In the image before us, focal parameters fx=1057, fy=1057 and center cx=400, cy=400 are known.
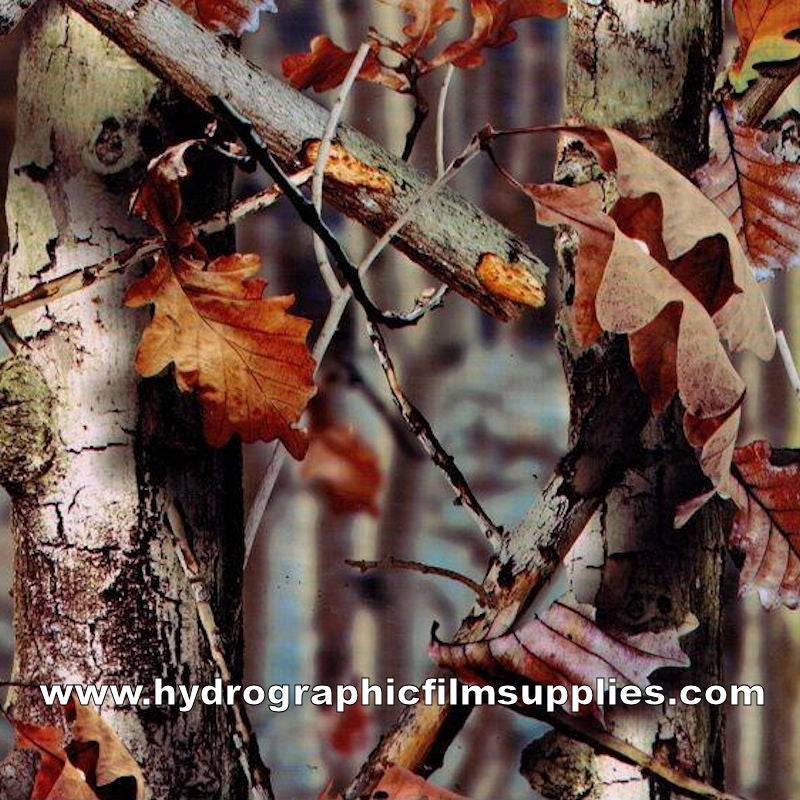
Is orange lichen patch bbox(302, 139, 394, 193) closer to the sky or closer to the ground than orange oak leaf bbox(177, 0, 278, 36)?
closer to the ground

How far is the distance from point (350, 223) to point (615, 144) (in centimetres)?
41

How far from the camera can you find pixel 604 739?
501 millimetres

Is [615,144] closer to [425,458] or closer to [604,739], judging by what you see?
[604,739]

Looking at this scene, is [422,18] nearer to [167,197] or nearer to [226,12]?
[226,12]

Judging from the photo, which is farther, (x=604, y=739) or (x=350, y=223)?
(x=350, y=223)

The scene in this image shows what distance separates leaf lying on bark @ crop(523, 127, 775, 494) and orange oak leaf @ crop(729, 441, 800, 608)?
44 millimetres

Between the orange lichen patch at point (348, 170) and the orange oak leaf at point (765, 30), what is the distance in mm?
192

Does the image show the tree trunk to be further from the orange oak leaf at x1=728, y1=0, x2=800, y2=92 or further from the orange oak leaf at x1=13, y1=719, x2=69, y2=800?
the orange oak leaf at x1=13, y1=719, x2=69, y2=800

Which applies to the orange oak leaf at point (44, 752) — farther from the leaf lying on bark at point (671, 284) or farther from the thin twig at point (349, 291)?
the leaf lying on bark at point (671, 284)

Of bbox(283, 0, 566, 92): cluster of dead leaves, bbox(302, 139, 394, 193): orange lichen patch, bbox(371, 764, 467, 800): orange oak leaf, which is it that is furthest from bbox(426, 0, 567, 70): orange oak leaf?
bbox(371, 764, 467, 800): orange oak leaf

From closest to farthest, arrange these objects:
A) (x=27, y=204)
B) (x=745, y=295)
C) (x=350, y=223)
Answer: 1. (x=745, y=295)
2. (x=27, y=204)
3. (x=350, y=223)

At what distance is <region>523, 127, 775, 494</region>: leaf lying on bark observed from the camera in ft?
1.40

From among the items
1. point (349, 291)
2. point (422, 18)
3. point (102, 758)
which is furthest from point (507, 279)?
point (102, 758)

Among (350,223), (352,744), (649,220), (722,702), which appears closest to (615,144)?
(649,220)
